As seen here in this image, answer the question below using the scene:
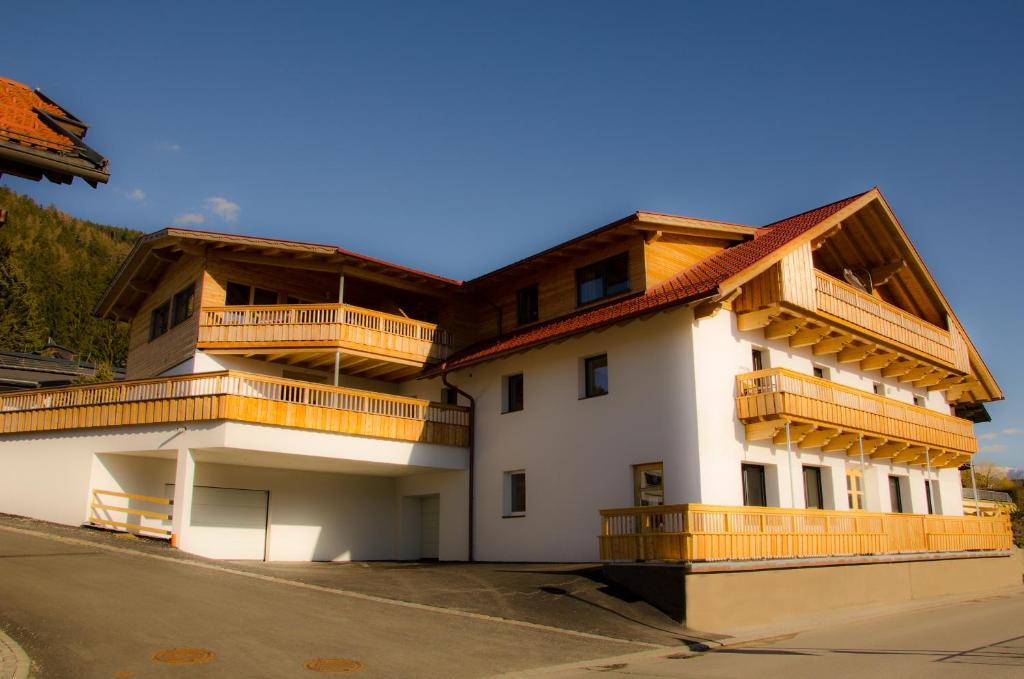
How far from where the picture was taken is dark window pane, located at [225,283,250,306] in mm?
26125

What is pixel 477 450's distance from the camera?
25.7m

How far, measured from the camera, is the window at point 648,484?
20125mm

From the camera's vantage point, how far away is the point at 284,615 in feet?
43.8

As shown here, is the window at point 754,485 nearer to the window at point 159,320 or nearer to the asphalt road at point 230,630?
the asphalt road at point 230,630

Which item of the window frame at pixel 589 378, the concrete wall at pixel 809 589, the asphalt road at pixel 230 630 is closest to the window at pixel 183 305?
the asphalt road at pixel 230 630

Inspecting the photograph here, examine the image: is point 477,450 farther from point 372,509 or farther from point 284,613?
point 284,613

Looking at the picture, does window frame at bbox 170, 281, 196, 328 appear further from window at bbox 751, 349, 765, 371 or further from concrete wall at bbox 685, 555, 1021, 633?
concrete wall at bbox 685, 555, 1021, 633

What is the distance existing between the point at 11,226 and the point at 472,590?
89.7 m

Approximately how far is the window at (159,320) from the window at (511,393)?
11948mm

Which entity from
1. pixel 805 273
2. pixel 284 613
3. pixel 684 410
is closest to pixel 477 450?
pixel 684 410

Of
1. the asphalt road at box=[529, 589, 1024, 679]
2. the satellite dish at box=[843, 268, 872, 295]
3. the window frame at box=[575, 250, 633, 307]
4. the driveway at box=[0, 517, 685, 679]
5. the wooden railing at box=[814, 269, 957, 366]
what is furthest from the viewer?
the satellite dish at box=[843, 268, 872, 295]

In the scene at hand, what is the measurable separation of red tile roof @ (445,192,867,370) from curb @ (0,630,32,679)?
14.0 meters

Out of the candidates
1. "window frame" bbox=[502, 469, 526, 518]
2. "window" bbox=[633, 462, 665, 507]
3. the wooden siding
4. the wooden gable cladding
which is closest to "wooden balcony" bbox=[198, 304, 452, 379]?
the wooden siding

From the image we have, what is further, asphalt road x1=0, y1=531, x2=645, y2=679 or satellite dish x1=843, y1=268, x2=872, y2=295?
satellite dish x1=843, y1=268, x2=872, y2=295
